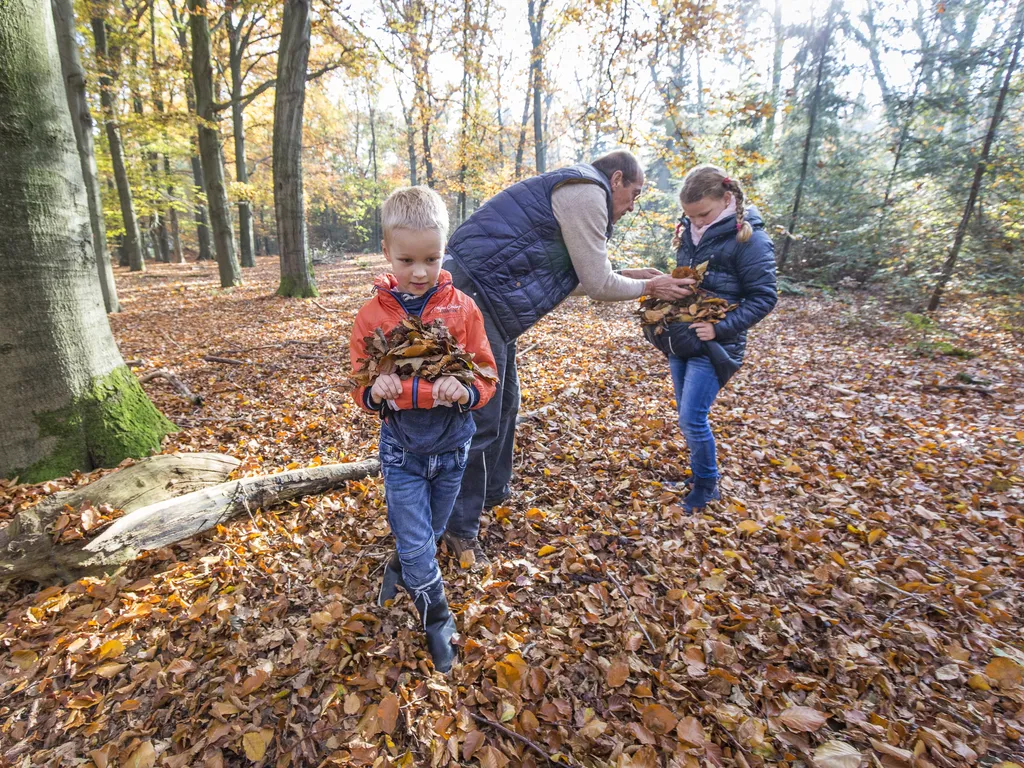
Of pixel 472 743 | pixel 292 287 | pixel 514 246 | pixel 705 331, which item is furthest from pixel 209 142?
pixel 472 743

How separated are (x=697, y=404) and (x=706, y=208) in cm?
128

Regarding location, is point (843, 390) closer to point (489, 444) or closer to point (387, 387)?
point (489, 444)

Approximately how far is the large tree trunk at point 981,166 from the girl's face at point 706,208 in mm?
9612

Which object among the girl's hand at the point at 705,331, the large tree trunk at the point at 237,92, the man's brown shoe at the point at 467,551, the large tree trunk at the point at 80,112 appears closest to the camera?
the man's brown shoe at the point at 467,551

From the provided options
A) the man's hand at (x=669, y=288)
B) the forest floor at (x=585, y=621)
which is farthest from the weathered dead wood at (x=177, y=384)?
the man's hand at (x=669, y=288)

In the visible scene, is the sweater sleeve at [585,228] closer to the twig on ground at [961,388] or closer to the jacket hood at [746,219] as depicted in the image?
the jacket hood at [746,219]

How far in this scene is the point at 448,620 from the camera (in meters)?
2.28

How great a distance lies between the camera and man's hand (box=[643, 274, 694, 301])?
2951mm

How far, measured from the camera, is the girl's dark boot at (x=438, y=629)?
2.19 m

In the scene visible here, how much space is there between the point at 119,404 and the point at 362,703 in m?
2.96

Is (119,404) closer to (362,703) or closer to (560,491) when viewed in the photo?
(362,703)

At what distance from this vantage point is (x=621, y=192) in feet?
8.82

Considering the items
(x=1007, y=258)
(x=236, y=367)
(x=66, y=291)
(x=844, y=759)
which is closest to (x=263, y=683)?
(x=844, y=759)

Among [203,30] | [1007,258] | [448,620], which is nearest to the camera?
[448,620]
